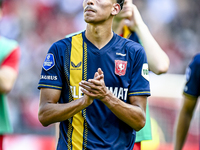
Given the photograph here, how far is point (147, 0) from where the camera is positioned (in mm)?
7559

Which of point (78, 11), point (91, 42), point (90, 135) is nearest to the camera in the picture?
point (90, 135)

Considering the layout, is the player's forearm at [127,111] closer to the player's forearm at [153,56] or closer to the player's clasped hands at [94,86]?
A: the player's clasped hands at [94,86]

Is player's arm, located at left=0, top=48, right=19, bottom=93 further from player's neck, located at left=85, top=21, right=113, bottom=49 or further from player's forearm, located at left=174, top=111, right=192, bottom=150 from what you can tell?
player's forearm, located at left=174, top=111, right=192, bottom=150

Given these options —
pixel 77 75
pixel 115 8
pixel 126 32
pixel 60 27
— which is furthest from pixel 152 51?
pixel 60 27

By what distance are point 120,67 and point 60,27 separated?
201 inches

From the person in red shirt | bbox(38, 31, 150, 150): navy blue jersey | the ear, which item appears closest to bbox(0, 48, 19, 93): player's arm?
the person in red shirt

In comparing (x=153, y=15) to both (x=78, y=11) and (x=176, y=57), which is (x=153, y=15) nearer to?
(x=176, y=57)

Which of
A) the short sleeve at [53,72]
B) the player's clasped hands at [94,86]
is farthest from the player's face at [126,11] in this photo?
the player's clasped hands at [94,86]

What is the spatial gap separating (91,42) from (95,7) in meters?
0.27

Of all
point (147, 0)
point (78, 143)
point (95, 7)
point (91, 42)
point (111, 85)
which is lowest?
point (78, 143)

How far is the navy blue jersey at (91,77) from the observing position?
2.45 metres

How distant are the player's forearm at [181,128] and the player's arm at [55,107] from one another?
1469 mm

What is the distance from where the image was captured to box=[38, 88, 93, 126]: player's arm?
7.59 ft

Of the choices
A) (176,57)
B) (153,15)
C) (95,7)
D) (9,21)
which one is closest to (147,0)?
(153,15)
